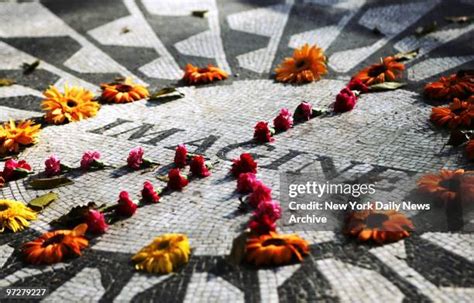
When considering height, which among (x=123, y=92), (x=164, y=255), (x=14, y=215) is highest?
(x=123, y=92)

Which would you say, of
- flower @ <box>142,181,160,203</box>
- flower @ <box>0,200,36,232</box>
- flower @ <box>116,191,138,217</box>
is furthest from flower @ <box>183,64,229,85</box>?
flower @ <box>0,200,36,232</box>

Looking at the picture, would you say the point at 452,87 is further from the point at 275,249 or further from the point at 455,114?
the point at 275,249

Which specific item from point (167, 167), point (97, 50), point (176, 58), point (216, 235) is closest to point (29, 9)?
point (97, 50)

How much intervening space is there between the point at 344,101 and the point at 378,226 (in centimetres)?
245

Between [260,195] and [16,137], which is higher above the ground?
[16,137]

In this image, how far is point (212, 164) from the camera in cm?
636

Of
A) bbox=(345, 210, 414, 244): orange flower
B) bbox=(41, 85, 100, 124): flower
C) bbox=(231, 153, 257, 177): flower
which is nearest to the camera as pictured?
bbox=(345, 210, 414, 244): orange flower

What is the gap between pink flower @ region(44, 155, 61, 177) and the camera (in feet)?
20.8

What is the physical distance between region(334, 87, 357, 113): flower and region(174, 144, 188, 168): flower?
187 cm

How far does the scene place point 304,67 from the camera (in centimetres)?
838

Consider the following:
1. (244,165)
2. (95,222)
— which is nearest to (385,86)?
(244,165)

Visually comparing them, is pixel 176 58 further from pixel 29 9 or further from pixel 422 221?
pixel 422 221

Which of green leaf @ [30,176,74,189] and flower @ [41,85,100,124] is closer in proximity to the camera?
green leaf @ [30,176,74,189]

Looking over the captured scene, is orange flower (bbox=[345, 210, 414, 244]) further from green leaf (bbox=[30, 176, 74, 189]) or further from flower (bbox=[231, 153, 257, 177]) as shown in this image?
green leaf (bbox=[30, 176, 74, 189])
